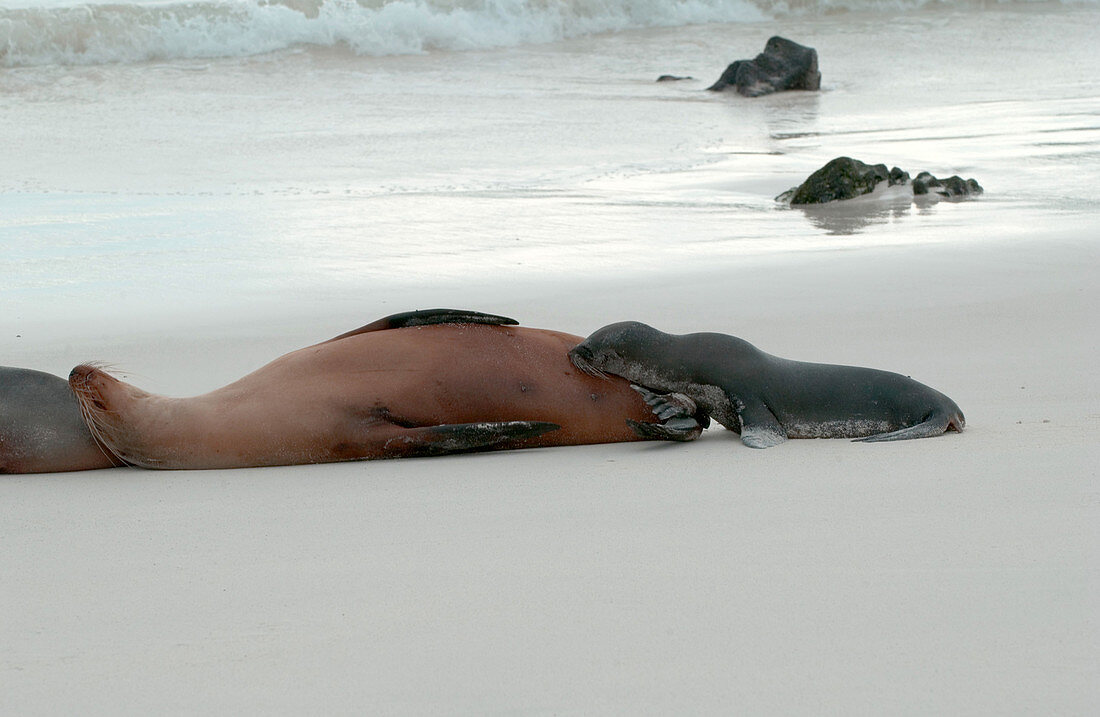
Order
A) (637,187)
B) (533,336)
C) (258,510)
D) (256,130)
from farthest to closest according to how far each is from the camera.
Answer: (256,130), (637,187), (533,336), (258,510)

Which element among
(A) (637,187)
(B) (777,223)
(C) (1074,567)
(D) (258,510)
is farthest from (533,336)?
(A) (637,187)

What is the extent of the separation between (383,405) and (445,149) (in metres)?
7.63

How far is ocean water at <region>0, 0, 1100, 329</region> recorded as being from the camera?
659cm

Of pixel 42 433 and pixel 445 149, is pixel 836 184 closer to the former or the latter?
pixel 445 149

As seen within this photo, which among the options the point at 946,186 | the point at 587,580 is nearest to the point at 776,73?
the point at 946,186

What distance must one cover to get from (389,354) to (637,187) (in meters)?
5.54

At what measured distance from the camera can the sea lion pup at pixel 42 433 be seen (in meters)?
3.73

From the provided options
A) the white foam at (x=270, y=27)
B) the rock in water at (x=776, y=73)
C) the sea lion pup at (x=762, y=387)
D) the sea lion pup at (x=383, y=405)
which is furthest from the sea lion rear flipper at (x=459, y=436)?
the white foam at (x=270, y=27)

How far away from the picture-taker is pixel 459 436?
11.9 feet

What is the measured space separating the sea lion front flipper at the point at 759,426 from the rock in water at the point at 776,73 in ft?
44.0

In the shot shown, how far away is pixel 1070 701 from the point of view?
1.82 meters

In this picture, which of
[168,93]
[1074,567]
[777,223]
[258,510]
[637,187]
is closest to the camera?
[1074,567]

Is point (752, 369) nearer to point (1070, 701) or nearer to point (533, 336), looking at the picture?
point (533, 336)

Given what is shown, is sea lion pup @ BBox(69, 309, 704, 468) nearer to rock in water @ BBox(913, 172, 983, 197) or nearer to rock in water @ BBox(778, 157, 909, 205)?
rock in water @ BBox(778, 157, 909, 205)
